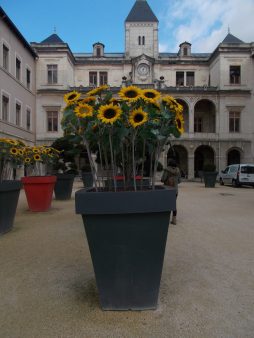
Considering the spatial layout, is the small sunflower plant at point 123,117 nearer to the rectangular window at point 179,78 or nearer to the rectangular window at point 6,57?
the rectangular window at point 6,57

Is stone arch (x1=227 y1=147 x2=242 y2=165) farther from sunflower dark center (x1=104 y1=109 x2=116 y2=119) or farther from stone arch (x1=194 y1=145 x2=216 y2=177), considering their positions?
sunflower dark center (x1=104 y1=109 x2=116 y2=119)

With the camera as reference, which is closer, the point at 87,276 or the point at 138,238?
the point at 138,238

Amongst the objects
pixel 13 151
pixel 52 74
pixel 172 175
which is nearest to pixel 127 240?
pixel 172 175

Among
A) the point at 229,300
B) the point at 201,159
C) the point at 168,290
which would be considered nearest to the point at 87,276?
the point at 168,290

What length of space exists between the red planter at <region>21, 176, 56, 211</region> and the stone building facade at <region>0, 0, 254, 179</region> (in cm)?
2464

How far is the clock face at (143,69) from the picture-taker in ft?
124

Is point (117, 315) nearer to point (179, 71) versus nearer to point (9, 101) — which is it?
point (9, 101)

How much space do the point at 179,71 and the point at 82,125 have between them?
38.3 meters

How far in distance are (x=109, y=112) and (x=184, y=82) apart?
1510 inches

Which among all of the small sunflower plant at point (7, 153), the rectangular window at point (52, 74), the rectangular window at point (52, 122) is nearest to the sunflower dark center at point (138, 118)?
the small sunflower plant at point (7, 153)

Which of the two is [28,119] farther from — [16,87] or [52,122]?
[16,87]

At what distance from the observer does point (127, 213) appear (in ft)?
9.64

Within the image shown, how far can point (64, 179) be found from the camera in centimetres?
1308

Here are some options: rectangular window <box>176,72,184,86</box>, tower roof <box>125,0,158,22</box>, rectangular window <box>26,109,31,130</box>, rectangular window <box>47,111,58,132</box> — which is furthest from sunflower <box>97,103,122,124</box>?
tower roof <box>125,0,158,22</box>
